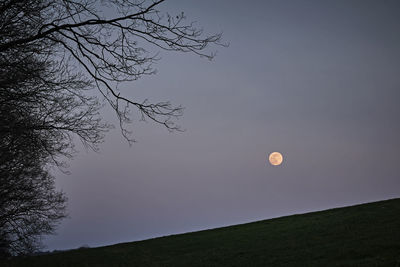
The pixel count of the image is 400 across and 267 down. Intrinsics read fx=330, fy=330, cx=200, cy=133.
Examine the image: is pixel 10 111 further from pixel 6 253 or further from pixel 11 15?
pixel 6 253

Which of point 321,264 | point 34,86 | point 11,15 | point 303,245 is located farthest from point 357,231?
point 11,15

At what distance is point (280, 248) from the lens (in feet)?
53.6

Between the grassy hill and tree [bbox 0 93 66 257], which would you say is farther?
tree [bbox 0 93 66 257]

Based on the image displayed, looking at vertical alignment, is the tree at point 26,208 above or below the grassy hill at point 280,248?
above

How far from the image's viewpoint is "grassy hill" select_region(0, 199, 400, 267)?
12.3 meters

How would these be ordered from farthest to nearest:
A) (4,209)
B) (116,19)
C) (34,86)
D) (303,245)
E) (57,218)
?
1. (57,218)
2. (4,209)
3. (303,245)
4. (34,86)
5. (116,19)

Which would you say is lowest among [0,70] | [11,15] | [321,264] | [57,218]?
[321,264]

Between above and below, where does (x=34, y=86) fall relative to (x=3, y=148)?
above

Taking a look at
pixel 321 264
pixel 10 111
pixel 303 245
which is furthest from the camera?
pixel 303 245

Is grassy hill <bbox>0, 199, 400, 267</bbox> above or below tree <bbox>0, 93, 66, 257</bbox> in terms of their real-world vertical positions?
below

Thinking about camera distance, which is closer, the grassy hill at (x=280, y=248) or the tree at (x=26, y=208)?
the grassy hill at (x=280, y=248)

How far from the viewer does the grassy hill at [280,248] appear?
12320mm

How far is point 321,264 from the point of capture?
1148 cm

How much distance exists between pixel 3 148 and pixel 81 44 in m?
4.64
